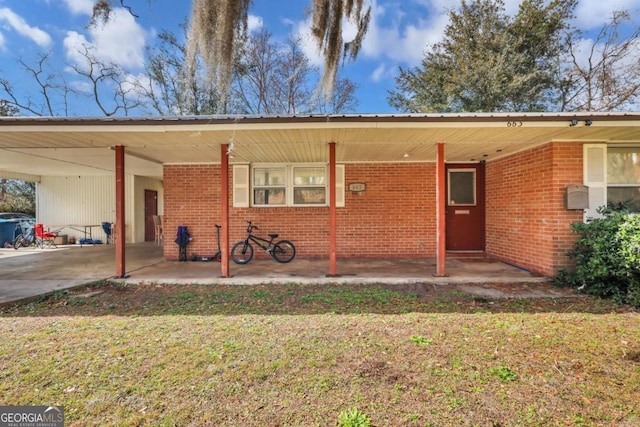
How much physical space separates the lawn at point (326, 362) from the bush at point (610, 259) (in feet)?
1.54

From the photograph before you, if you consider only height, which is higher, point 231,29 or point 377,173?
point 231,29

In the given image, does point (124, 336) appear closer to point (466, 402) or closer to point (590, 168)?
point (466, 402)

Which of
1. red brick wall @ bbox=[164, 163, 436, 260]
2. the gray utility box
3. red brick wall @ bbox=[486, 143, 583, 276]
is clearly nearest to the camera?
the gray utility box

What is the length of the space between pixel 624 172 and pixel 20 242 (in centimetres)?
1606

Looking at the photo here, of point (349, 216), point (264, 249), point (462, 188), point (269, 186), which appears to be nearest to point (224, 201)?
point (264, 249)

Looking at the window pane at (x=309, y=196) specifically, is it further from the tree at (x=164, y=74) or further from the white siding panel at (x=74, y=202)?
the white siding panel at (x=74, y=202)

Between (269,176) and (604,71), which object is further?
(604,71)

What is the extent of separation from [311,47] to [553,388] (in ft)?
12.2

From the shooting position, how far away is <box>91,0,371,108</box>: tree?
9.94 ft

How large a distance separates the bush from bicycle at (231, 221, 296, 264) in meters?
5.19

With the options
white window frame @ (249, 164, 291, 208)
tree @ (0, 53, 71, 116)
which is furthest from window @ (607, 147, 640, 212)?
tree @ (0, 53, 71, 116)

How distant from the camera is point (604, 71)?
1266cm

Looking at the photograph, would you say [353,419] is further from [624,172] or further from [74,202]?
[74,202]

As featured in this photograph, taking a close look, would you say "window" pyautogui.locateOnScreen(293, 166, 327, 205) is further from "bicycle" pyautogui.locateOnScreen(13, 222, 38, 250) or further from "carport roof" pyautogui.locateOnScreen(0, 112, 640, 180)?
"bicycle" pyautogui.locateOnScreen(13, 222, 38, 250)
